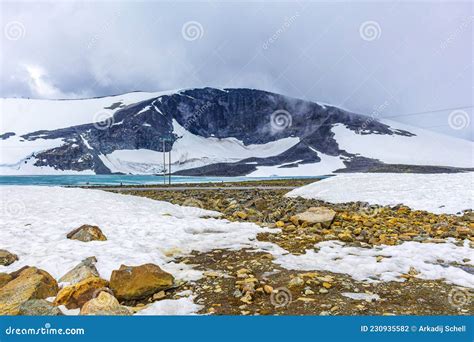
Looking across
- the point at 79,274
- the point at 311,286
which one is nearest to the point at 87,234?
the point at 79,274

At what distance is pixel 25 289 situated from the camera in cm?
588

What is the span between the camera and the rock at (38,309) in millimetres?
5129

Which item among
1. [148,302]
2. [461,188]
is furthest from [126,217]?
[461,188]

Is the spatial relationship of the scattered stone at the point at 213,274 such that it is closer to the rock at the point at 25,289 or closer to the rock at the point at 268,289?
the rock at the point at 268,289

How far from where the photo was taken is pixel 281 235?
10797 mm

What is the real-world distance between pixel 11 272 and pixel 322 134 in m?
201

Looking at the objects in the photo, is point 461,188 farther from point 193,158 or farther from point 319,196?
point 193,158

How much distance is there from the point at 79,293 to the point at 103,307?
88 cm

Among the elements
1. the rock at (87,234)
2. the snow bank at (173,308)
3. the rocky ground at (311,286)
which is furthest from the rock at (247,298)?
the rock at (87,234)

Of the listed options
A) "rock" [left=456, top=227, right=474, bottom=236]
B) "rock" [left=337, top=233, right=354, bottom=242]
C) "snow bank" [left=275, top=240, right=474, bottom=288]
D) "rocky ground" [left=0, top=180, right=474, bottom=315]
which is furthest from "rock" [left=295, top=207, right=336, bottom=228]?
"rock" [left=456, top=227, right=474, bottom=236]

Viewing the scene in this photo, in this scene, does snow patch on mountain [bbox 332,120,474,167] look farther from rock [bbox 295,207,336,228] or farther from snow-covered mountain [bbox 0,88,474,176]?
rock [bbox 295,207,336,228]

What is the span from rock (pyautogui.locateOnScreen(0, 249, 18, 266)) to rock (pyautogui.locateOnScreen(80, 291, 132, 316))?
12.0ft

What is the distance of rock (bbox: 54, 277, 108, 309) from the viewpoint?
5734 millimetres

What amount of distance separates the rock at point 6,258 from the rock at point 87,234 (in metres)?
1.73
